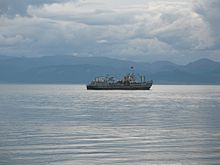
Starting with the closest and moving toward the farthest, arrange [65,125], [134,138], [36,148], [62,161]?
[62,161], [36,148], [134,138], [65,125]

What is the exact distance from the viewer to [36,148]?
1446 inches

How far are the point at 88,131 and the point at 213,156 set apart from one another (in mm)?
18051

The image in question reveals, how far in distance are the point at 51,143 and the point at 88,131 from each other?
33.6ft

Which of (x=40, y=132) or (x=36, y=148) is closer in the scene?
(x=36, y=148)

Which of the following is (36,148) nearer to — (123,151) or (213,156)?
(123,151)

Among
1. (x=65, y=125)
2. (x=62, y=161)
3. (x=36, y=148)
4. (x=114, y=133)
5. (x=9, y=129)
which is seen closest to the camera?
(x=62, y=161)

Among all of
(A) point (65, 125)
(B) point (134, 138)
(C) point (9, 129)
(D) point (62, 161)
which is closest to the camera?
(D) point (62, 161)

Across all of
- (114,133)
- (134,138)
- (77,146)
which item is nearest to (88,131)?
(114,133)

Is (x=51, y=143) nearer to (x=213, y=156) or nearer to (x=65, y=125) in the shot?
(x=213, y=156)

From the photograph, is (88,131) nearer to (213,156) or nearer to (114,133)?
(114,133)

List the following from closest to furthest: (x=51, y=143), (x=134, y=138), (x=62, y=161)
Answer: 1. (x=62, y=161)
2. (x=51, y=143)
3. (x=134, y=138)

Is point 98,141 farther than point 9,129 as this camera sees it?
No

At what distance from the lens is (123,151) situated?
1398 inches

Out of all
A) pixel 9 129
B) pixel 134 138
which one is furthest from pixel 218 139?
pixel 9 129
